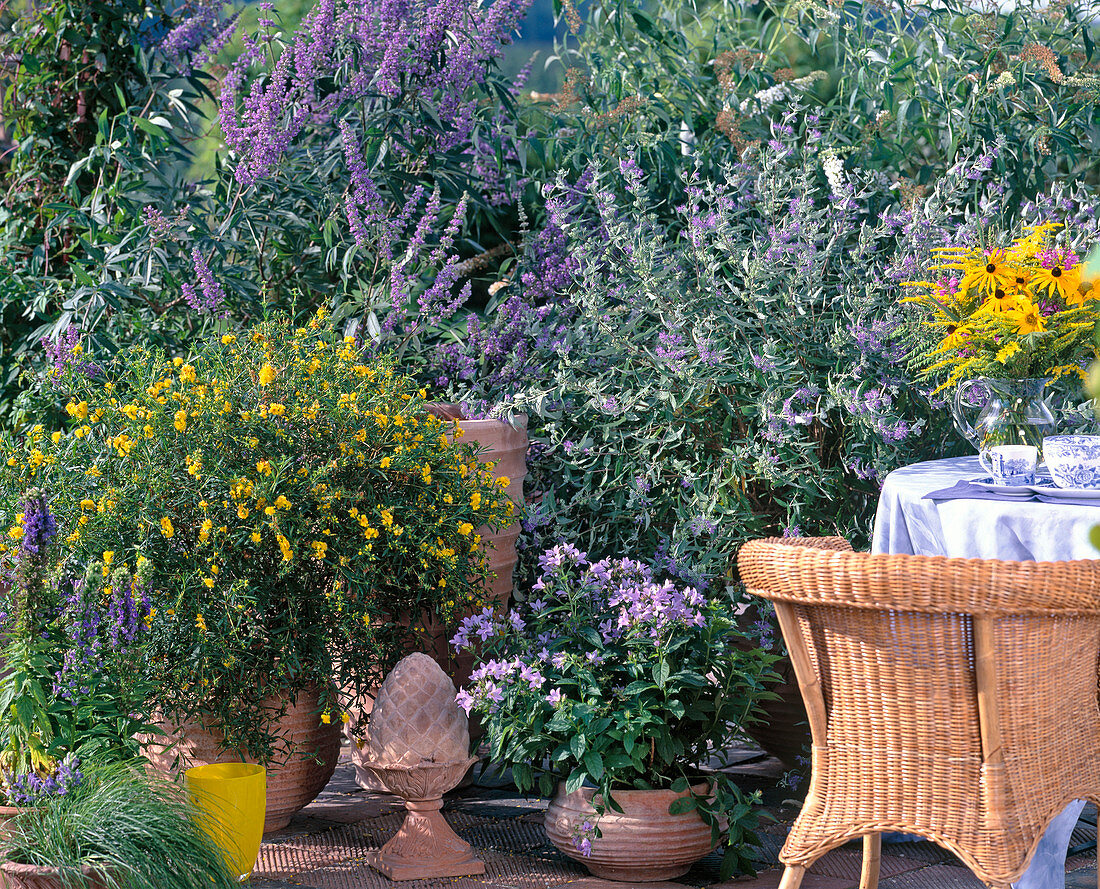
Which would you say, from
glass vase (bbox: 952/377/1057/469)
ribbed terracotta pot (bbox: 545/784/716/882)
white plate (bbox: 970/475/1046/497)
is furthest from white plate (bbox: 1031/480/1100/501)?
ribbed terracotta pot (bbox: 545/784/716/882)

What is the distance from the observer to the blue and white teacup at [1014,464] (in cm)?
236

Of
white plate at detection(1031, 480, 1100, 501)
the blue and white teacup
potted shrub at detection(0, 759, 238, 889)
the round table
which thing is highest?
the blue and white teacup

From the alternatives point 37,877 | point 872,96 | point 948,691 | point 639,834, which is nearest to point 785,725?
point 639,834

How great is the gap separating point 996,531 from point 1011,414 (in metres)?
0.44

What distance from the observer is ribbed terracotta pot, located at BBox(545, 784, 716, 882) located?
8.39 feet

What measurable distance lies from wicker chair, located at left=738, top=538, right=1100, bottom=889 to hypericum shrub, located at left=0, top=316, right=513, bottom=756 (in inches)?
44.4

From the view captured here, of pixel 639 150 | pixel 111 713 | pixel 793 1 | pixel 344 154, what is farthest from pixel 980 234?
pixel 111 713

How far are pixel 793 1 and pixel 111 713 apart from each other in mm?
3252

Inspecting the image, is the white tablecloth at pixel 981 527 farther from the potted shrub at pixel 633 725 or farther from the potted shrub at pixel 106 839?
the potted shrub at pixel 106 839

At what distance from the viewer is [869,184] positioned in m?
3.47

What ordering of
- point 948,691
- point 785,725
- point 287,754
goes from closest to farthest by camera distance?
point 948,691 < point 287,754 < point 785,725

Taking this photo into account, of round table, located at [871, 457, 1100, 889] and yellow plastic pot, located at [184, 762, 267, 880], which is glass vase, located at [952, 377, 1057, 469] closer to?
round table, located at [871, 457, 1100, 889]

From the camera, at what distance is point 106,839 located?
203 centimetres

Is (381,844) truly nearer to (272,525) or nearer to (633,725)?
(633,725)
